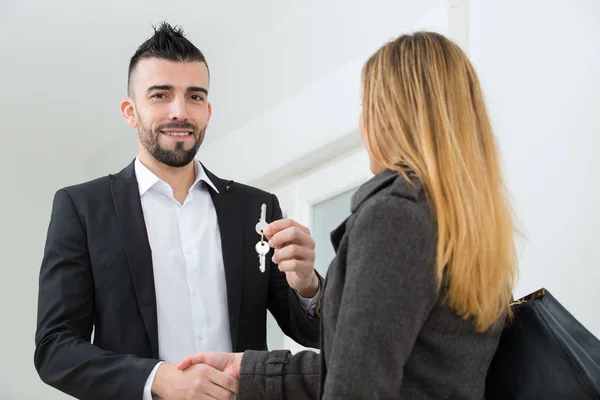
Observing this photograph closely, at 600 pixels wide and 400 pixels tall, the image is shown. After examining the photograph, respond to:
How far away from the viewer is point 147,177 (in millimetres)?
2354

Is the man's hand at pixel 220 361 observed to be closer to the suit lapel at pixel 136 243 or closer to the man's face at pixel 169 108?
the suit lapel at pixel 136 243

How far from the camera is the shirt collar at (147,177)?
2344mm

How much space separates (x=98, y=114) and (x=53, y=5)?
87 cm

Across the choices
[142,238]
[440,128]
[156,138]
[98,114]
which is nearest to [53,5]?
[98,114]

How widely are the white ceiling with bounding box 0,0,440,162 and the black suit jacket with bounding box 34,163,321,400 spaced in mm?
1295

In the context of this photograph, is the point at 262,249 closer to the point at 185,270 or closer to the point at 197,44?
the point at 185,270

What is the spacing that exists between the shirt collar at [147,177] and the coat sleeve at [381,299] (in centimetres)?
100

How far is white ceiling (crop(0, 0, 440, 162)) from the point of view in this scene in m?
3.60

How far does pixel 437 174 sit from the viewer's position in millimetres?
1469

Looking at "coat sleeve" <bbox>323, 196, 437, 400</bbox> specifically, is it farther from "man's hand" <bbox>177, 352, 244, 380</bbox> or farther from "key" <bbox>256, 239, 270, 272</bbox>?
"key" <bbox>256, 239, 270, 272</bbox>

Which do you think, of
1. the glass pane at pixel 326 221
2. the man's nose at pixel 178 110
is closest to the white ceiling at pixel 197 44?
the glass pane at pixel 326 221

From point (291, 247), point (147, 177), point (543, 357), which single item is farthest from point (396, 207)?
point (147, 177)

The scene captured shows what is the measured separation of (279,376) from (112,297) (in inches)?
21.0

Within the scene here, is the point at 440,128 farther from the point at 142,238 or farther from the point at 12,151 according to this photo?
the point at 12,151
